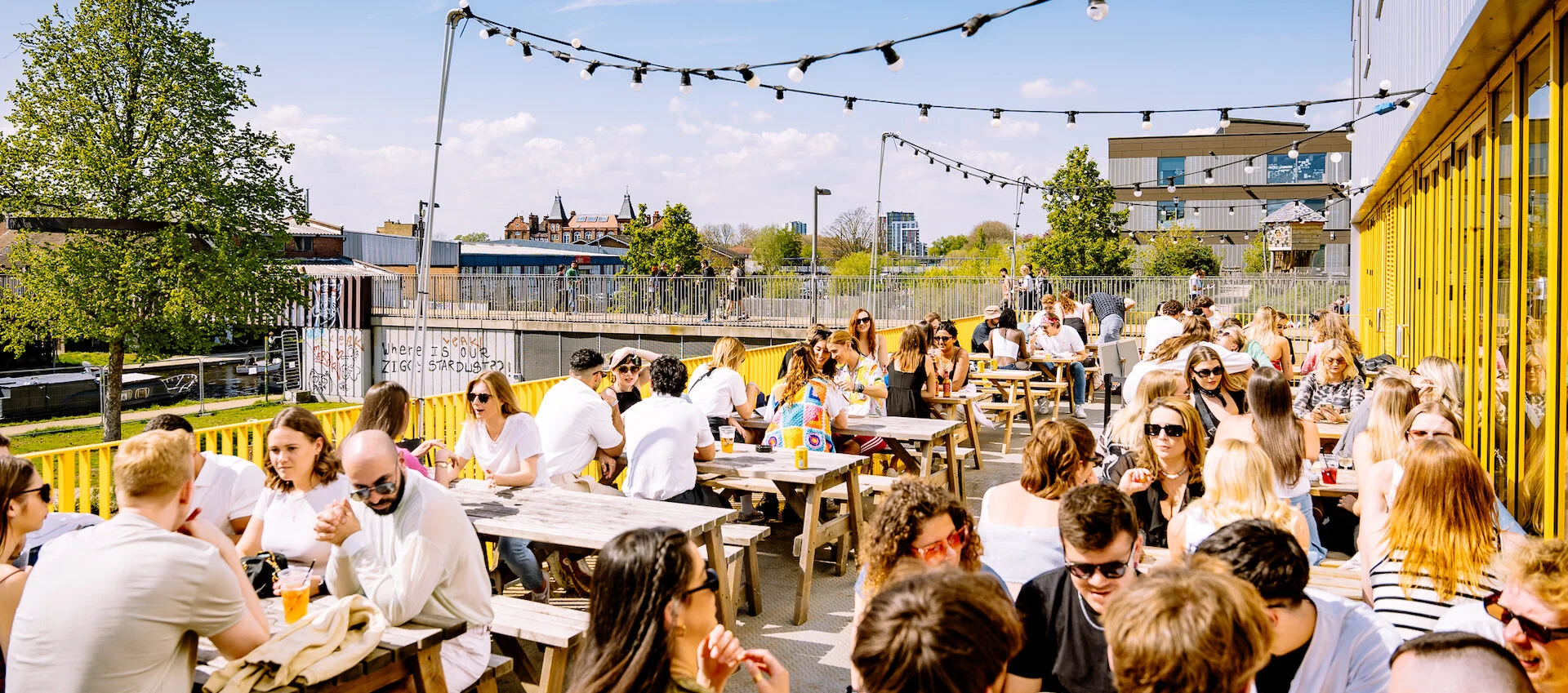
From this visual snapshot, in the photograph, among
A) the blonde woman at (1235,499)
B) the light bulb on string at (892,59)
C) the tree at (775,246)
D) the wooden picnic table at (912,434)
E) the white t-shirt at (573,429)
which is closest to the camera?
the blonde woman at (1235,499)

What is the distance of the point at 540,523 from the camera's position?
191 inches

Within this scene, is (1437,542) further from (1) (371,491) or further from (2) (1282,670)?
(1) (371,491)

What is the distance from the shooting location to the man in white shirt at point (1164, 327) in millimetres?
11414

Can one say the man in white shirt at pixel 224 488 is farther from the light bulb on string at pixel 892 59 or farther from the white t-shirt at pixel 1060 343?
the white t-shirt at pixel 1060 343

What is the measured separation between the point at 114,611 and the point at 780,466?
3.76 meters

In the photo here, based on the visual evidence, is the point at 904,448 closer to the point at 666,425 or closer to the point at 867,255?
the point at 666,425

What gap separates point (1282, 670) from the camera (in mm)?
2812

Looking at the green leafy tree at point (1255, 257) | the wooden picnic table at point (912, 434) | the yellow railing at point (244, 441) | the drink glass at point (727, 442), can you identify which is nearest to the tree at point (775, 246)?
the green leafy tree at point (1255, 257)

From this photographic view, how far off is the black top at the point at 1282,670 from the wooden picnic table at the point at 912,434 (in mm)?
Result: 4656

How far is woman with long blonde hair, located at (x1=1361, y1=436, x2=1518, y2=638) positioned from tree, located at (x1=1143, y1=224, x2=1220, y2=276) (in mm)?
44738

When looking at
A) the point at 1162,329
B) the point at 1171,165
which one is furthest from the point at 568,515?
the point at 1171,165

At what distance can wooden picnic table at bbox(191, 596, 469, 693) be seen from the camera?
3.25 m

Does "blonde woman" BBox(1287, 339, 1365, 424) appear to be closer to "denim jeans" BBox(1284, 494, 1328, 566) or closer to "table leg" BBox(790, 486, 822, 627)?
"denim jeans" BBox(1284, 494, 1328, 566)

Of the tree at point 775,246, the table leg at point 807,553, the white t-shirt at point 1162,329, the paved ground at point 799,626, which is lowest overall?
the paved ground at point 799,626
